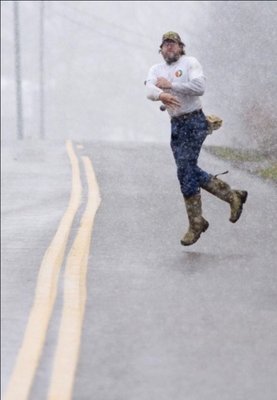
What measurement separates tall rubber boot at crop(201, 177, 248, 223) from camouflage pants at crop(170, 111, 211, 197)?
0.08m

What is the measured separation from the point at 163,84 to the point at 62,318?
3.23 meters

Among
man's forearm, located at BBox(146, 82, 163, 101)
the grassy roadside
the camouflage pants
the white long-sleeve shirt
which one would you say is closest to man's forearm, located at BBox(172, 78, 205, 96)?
the white long-sleeve shirt

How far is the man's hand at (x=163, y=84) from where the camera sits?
31.0 feet

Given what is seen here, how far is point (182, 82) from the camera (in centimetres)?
950

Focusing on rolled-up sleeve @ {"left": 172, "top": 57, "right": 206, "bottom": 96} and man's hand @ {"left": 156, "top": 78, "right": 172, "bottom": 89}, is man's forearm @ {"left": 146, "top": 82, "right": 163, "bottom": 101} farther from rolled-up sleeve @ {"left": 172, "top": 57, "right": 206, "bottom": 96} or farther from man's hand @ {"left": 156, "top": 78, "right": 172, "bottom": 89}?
rolled-up sleeve @ {"left": 172, "top": 57, "right": 206, "bottom": 96}

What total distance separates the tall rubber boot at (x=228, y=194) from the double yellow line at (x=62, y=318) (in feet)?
4.20

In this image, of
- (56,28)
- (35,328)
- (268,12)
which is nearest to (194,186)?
(35,328)

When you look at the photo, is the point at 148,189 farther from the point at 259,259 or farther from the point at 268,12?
the point at 268,12

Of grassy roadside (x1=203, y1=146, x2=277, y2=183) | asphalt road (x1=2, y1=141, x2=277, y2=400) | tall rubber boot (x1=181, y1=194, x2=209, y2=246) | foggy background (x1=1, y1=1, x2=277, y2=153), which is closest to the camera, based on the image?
asphalt road (x1=2, y1=141, x2=277, y2=400)

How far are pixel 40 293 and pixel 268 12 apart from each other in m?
25.5

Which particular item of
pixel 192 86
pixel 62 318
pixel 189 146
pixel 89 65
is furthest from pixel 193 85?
pixel 89 65

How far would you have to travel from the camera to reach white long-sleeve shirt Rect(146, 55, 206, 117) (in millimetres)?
9414

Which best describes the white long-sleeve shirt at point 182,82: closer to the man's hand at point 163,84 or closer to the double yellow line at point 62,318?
the man's hand at point 163,84

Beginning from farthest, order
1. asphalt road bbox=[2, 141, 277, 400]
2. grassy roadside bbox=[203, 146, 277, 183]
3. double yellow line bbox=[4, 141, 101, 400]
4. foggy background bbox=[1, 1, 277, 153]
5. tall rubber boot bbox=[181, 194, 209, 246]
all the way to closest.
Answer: foggy background bbox=[1, 1, 277, 153], grassy roadside bbox=[203, 146, 277, 183], tall rubber boot bbox=[181, 194, 209, 246], asphalt road bbox=[2, 141, 277, 400], double yellow line bbox=[4, 141, 101, 400]
